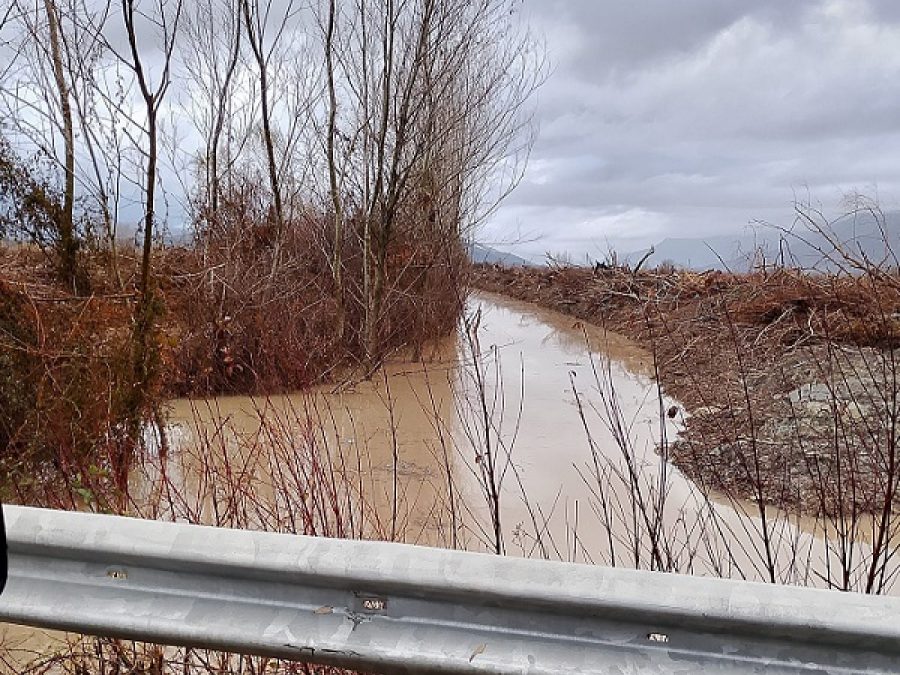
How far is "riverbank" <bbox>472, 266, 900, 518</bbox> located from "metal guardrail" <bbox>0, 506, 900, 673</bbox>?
136 centimetres

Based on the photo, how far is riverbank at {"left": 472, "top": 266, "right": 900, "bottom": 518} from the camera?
3291 mm

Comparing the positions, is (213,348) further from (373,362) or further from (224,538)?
(224,538)

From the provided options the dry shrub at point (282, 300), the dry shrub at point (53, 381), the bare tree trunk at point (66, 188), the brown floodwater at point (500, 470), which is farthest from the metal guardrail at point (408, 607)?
the dry shrub at point (282, 300)

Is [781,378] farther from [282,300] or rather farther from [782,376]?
[282,300]

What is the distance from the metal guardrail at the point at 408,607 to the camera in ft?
4.07

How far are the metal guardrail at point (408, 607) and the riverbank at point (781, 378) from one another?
1.36 metres

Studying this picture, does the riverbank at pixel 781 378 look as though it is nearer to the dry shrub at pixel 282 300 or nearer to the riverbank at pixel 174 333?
the riverbank at pixel 174 333

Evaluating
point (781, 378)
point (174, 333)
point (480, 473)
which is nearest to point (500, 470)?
point (480, 473)

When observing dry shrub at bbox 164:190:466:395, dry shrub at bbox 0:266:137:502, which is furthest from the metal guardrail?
dry shrub at bbox 164:190:466:395

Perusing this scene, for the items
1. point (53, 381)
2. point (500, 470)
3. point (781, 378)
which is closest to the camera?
point (53, 381)

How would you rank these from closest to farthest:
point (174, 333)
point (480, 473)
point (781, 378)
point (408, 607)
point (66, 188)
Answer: point (408, 607) → point (66, 188) → point (480, 473) → point (174, 333) → point (781, 378)

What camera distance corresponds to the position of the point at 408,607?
4.41 ft

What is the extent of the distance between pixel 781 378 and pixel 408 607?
924cm

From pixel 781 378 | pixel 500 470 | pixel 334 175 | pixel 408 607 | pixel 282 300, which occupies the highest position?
pixel 334 175
